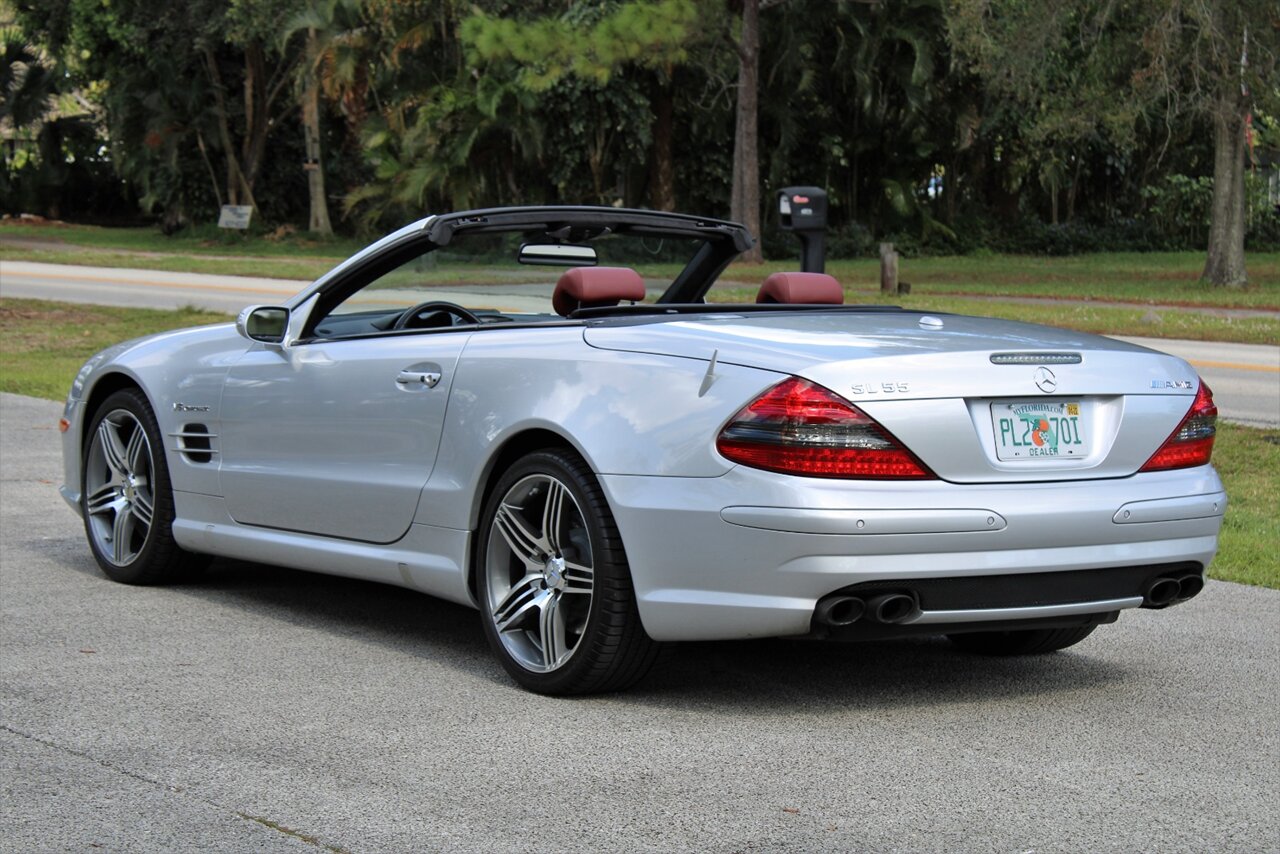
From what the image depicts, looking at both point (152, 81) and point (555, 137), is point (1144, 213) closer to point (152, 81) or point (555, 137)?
point (555, 137)

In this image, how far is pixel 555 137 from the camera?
1626 inches

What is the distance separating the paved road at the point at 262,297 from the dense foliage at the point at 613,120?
23.9ft

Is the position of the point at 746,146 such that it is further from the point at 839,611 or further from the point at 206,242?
the point at 839,611

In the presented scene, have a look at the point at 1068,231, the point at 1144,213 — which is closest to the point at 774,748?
the point at 1068,231

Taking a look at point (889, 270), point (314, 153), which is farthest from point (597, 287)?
point (314, 153)

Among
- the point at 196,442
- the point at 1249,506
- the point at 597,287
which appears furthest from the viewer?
the point at 1249,506

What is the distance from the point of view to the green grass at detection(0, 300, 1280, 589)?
8242mm

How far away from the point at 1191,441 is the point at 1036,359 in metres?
0.65

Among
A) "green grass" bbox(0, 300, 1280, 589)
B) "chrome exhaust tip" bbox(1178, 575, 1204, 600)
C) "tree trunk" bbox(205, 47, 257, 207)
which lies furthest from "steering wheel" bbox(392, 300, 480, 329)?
"tree trunk" bbox(205, 47, 257, 207)

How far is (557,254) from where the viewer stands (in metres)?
6.52

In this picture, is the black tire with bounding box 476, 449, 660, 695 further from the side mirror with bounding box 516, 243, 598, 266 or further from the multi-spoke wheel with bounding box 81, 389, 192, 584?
the multi-spoke wheel with bounding box 81, 389, 192, 584

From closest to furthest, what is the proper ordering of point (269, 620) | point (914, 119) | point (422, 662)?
point (422, 662), point (269, 620), point (914, 119)

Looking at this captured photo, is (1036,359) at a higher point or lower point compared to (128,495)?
higher

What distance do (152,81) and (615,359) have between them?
44283 mm
